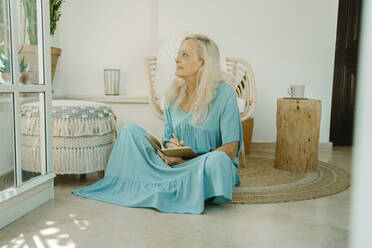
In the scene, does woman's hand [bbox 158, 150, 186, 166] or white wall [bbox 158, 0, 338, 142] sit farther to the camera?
white wall [bbox 158, 0, 338, 142]

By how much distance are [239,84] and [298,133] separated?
0.84 m

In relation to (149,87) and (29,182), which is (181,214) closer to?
(29,182)

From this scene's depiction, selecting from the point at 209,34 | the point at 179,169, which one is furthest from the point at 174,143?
the point at 209,34

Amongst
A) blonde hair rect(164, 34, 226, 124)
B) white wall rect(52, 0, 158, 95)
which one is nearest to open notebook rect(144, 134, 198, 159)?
blonde hair rect(164, 34, 226, 124)

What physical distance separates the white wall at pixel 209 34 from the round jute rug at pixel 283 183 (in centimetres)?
102

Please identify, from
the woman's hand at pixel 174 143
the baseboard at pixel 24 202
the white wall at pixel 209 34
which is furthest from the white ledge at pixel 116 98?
the baseboard at pixel 24 202

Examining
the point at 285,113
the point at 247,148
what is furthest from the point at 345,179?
the point at 247,148

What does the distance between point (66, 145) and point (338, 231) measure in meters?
1.64

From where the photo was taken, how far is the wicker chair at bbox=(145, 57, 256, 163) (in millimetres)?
3137

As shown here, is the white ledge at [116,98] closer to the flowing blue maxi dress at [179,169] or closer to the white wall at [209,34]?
the white wall at [209,34]

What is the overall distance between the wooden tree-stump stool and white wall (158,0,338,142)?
34.6 inches

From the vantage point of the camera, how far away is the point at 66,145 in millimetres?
2256

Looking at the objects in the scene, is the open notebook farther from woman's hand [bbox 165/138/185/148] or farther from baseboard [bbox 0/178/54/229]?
baseboard [bbox 0/178/54/229]

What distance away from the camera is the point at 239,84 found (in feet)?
11.2
